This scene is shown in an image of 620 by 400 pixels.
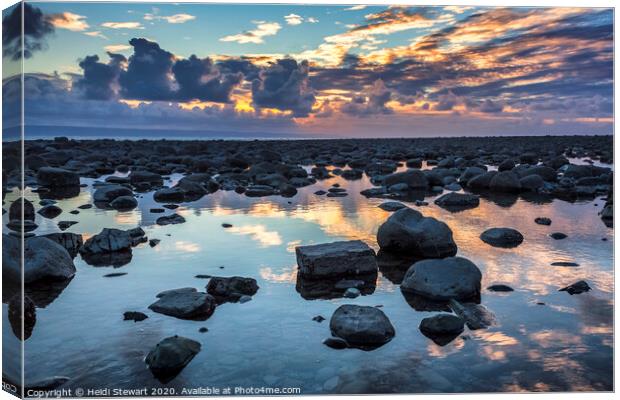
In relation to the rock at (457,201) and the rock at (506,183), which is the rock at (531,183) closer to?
the rock at (506,183)

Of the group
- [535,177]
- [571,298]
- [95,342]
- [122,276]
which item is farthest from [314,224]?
[535,177]

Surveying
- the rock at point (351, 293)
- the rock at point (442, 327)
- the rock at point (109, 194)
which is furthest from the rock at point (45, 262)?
the rock at point (109, 194)

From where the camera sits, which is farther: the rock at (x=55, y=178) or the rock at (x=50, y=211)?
the rock at (x=55, y=178)

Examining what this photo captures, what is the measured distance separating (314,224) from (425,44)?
475 cm

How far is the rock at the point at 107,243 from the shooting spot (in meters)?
7.61

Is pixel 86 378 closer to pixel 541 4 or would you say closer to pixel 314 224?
pixel 541 4

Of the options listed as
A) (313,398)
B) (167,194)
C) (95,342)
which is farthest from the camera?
(167,194)

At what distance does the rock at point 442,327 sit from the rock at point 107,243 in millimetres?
4655

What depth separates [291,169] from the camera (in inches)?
760

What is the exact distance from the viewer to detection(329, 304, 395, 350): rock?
4.52m

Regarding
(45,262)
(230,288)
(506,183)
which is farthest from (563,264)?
(506,183)

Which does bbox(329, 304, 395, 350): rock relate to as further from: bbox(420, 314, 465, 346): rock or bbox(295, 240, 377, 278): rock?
bbox(295, 240, 377, 278): rock

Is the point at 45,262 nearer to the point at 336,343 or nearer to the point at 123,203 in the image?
the point at 336,343

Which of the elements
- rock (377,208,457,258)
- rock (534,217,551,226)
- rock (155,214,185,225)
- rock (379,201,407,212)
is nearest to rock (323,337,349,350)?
rock (377,208,457,258)
